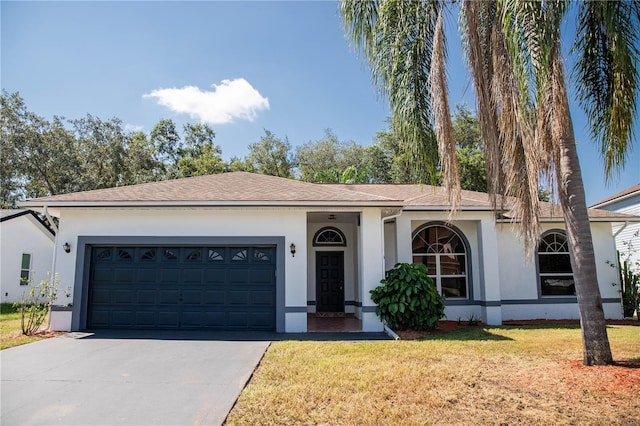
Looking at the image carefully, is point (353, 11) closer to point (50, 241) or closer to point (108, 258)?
point (108, 258)

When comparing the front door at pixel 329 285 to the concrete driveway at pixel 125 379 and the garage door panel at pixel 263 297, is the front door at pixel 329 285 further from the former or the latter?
the concrete driveway at pixel 125 379

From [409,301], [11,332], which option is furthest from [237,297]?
[11,332]

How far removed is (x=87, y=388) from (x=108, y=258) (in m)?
5.99

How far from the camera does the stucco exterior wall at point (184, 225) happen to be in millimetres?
10727

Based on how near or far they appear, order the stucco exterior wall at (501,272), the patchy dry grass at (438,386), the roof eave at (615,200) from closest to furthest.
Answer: the patchy dry grass at (438,386), the stucco exterior wall at (501,272), the roof eave at (615,200)

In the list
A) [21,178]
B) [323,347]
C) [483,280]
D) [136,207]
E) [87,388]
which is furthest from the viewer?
[21,178]

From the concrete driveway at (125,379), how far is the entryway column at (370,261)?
2914 mm

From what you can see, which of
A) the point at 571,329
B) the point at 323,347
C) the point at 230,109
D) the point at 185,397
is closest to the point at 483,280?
the point at 571,329

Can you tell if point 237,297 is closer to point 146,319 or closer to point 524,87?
point 146,319

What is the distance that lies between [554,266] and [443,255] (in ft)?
12.6

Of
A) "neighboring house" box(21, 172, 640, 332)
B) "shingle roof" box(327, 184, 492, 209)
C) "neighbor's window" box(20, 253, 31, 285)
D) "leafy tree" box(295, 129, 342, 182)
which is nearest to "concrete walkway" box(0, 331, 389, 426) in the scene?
"neighboring house" box(21, 172, 640, 332)

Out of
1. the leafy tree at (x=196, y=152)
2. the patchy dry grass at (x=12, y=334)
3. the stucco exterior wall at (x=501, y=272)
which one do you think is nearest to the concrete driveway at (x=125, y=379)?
the patchy dry grass at (x=12, y=334)

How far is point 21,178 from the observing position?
27797 millimetres

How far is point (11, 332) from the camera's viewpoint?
10.1 metres
